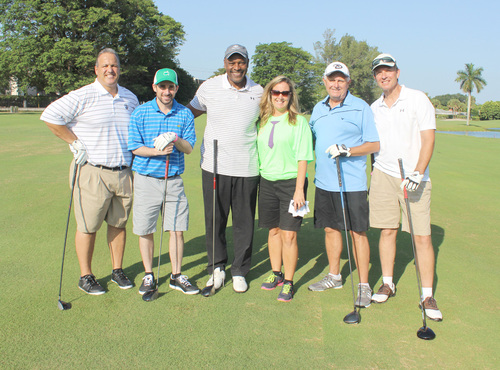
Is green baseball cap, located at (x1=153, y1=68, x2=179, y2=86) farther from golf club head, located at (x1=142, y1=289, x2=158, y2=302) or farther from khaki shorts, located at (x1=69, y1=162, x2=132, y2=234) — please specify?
golf club head, located at (x1=142, y1=289, x2=158, y2=302)

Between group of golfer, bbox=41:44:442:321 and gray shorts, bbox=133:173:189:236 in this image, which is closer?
group of golfer, bbox=41:44:442:321

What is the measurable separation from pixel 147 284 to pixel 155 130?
1424mm

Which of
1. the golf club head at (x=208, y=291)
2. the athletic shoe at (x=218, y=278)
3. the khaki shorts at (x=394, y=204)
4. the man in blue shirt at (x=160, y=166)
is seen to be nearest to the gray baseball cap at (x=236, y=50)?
the man in blue shirt at (x=160, y=166)

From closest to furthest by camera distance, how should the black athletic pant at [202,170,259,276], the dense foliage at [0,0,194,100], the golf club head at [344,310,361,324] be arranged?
1. the golf club head at [344,310,361,324]
2. the black athletic pant at [202,170,259,276]
3. the dense foliage at [0,0,194,100]

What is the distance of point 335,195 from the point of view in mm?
4109

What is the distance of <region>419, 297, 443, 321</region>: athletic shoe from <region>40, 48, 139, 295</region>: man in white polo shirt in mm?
2662

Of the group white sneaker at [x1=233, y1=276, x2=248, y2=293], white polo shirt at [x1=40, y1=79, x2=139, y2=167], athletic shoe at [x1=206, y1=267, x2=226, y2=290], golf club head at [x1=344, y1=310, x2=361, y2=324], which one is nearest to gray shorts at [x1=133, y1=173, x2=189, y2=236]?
white polo shirt at [x1=40, y1=79, x2=139, y2=167]

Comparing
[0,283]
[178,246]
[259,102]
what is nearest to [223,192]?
[178,246]

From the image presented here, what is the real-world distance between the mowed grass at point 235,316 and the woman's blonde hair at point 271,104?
165 cm

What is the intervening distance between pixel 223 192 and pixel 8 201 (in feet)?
15.0

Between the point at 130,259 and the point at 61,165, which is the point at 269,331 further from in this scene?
the point at 61,165

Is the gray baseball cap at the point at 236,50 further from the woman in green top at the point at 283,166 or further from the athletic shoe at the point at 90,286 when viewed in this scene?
the athletic shoe at the point at 90,286

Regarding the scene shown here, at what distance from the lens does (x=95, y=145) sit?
4.06 meters

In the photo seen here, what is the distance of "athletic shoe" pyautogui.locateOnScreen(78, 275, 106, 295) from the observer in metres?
3.96
